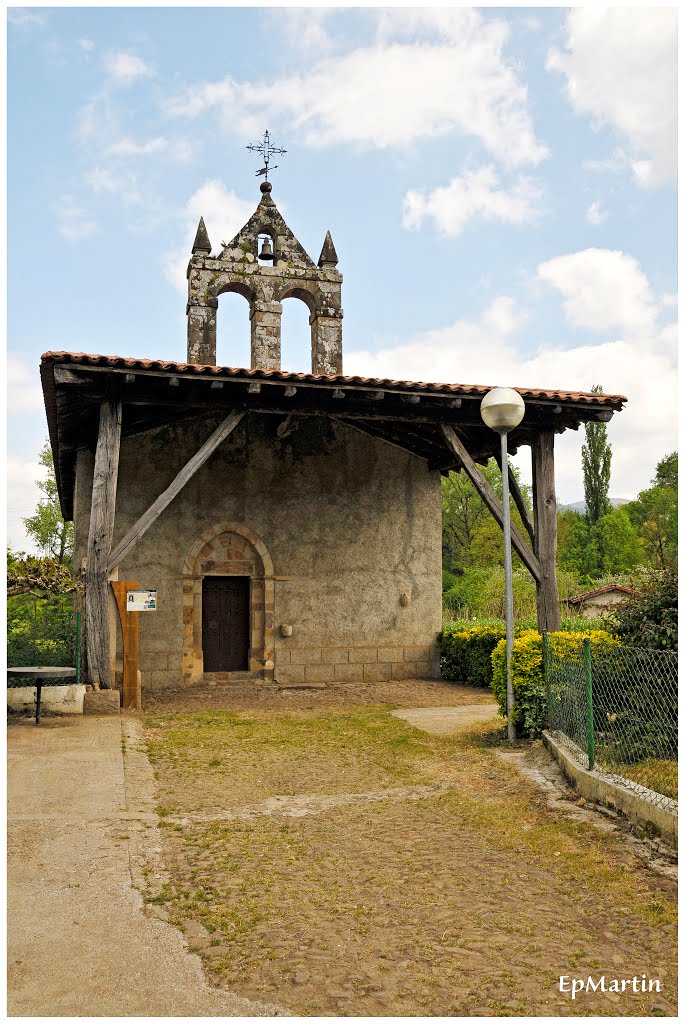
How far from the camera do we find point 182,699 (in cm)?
1088

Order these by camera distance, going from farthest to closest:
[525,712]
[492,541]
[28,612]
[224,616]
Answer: [492,541] → [224,616] → [28,612] → [525,712]

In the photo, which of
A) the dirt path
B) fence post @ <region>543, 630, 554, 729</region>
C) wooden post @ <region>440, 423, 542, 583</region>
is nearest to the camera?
the dirt path

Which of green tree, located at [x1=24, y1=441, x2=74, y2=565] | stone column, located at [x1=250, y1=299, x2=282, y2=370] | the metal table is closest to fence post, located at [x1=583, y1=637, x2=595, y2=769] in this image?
the metal table

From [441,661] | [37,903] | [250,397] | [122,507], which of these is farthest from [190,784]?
[441,661]

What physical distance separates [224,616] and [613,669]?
24.6ft

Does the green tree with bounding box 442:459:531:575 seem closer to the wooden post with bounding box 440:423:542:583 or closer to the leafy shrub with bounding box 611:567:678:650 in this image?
the wooden post with bounding box 440:423:542:583

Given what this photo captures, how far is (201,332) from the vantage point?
42.6ft

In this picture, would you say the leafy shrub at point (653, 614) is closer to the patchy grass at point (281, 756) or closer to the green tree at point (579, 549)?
the patchy grass at point (281, 756)

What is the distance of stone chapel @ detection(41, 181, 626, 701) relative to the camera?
10.5 metres

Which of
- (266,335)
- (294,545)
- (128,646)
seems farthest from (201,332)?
(128,646)

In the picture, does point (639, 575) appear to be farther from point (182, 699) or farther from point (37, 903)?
point (182, 699)

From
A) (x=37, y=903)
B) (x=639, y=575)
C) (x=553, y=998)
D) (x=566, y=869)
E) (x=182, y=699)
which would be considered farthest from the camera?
(x=182, y=699)

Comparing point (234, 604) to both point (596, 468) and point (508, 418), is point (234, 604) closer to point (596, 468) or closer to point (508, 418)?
point (508, 418)

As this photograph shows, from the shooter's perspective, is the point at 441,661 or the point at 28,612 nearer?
the point at 28,612
